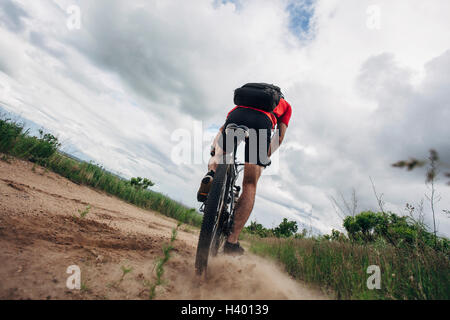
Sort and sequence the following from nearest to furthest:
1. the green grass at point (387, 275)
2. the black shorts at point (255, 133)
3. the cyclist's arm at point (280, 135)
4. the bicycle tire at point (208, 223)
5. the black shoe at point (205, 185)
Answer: the green grass at point (387, 275) → the bicycle tire at point (208, 223) → the black shoe at point (205, 185) → the black shorts at point (255, 133) → the cyclist's arm at point (280, 135)

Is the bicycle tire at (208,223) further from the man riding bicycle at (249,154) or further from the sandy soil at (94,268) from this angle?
the man riding bicycle at (249,154)

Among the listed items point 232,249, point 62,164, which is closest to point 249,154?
point 232,249

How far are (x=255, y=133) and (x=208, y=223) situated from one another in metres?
1.09

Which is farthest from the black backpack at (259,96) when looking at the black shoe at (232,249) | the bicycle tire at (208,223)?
the black shoe at (232,249)

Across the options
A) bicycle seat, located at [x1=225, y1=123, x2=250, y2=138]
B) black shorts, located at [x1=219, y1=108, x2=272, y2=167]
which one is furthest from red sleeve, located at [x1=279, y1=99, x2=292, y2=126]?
bicycle seat, located at [x1=225, y1=123, x2=250, y2=138]

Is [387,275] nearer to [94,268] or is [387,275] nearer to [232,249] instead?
[232,249]

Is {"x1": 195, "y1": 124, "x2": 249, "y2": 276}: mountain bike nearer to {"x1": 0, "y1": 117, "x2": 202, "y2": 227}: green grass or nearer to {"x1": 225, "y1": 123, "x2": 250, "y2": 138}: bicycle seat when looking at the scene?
{"x1": 225, "y1": 123, "x2": 250, "y2": 138}: bicycle seat

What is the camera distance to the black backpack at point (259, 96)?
2217 mm

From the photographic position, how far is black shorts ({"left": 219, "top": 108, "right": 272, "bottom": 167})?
2.21 m

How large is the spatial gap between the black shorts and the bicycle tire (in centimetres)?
50

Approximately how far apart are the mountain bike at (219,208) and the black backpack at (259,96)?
13.0 inches

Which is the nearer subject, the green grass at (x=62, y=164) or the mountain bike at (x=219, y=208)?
the mountain bike at (x=219, y=208)

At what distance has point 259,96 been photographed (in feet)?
7.30
